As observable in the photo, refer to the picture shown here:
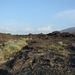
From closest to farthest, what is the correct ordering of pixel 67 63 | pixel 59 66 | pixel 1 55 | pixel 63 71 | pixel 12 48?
pixel 63 71 → pixel 59 66 → pixel 67 63 → pixel 1 55 → pixel 12 48

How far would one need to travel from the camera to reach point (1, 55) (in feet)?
30.4

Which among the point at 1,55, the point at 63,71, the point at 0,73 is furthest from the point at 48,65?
the point at 1,55

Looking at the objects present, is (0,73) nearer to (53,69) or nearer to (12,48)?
(53,69)

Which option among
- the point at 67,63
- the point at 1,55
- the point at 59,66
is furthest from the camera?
the point at 1,55

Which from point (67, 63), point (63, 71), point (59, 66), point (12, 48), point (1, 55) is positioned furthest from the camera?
point (12, 48)

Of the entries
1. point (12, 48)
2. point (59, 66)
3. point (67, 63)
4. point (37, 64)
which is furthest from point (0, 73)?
point (12, 48)

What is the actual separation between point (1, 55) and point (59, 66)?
5.11 meters

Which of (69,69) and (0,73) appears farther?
(0,73)

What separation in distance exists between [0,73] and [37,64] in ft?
5.79

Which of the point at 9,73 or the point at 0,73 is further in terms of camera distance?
the point at 0,73

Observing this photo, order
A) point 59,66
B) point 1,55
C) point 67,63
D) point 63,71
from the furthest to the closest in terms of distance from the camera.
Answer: point 1,55, point 67,63, point 59,66, point 63,71

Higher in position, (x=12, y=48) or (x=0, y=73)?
(x=12, y=48)

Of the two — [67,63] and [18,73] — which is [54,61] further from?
[18,73]

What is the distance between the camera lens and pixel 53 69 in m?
5.18
